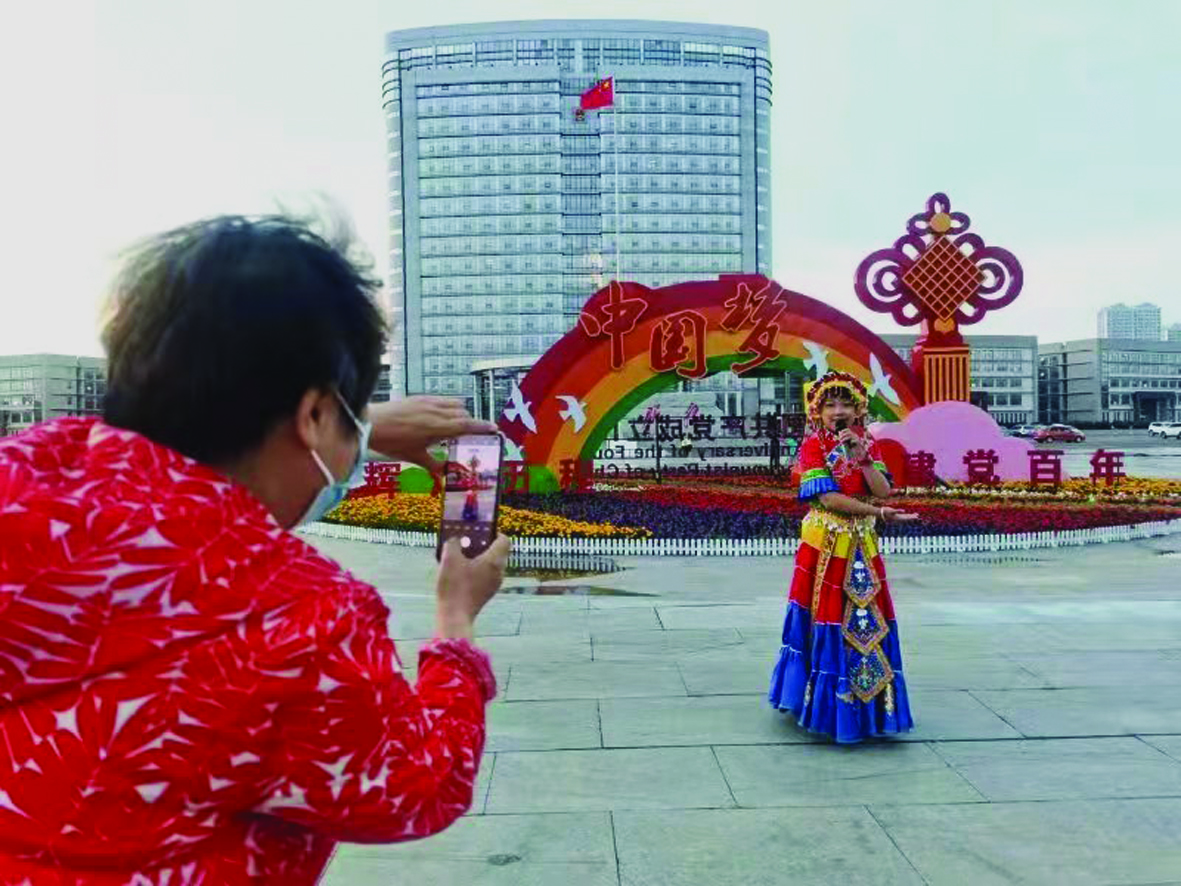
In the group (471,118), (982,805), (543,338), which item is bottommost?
(982,805)

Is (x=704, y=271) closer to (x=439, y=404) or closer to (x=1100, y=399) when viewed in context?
(x=1100, y=399)

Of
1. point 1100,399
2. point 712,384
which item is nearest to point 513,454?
point 712,384

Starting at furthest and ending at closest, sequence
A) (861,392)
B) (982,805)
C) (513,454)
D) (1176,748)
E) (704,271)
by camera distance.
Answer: (704,271), (513,454), (861,392), (1176,748), (982,805)

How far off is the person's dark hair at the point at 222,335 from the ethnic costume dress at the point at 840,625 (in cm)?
374

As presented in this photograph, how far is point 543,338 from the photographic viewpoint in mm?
80875

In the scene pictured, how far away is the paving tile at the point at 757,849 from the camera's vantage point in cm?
323

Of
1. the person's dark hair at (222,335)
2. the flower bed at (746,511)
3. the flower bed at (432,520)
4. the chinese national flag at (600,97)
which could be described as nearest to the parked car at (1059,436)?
the chinese national flag at (600,97)

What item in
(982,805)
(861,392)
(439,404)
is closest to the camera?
(439,404)

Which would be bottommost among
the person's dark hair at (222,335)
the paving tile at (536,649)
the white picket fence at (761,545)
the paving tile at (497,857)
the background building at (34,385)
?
the paving tile at (497,857)

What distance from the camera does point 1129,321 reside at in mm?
165875

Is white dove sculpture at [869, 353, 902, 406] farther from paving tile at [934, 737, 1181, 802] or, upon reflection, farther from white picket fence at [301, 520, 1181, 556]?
paving tile at [934, 737, 1181, 802]

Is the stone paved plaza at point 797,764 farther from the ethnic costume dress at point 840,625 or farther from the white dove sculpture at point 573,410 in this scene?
the white dove sculpture at point 573,410

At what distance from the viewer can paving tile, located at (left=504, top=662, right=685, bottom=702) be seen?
536cm

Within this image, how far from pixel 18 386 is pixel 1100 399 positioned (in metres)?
88.4
